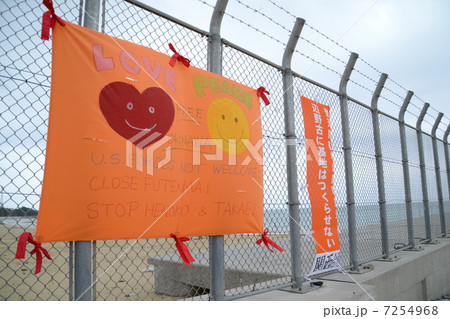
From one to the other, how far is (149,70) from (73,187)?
38.8 inches

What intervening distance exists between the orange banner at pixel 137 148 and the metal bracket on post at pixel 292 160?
616mm

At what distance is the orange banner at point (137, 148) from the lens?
1.98 m

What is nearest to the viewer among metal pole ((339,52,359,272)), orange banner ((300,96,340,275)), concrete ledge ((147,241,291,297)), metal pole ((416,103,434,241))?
orange banner ((300,96,340,275))

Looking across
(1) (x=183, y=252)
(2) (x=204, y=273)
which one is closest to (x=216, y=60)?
(1) (x=183, y=252)

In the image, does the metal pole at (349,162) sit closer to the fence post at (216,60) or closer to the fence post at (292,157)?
the fence post at (292,157)

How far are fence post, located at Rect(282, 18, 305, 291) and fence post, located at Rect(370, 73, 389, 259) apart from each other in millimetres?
2306

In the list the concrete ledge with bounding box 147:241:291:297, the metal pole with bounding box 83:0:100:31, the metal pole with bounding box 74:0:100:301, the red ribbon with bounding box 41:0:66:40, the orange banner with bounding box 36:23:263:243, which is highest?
the metal pole with bounding box 83:0:100:31

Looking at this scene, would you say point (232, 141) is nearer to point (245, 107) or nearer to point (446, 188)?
point (245, 107)

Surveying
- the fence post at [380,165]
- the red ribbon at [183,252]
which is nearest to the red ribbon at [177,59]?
the red ribbon at [183,252]

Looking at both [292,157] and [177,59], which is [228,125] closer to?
[177,59]

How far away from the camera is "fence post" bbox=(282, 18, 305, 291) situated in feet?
11.4

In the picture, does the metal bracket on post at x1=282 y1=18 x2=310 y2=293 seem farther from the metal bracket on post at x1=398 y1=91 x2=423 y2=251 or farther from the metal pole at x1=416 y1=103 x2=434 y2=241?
the metal pole at x1=416 y1=103 x2=434 y2=241

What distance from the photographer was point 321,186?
3.91 meters
